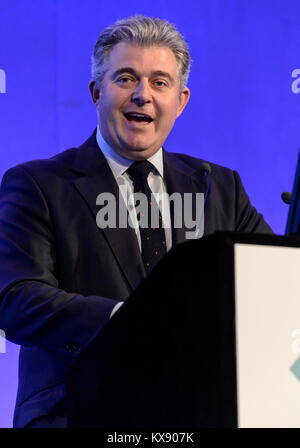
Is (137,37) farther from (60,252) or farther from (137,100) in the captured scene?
(60,252)

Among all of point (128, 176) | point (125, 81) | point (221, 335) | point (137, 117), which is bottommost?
point (221, 335)

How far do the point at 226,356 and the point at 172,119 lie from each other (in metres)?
1.27

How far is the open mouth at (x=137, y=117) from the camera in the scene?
1.83 m

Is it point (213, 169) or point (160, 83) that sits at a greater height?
point (160, 83)

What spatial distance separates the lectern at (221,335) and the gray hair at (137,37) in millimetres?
1156

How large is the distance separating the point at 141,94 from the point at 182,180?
272mm

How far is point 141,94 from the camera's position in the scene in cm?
181

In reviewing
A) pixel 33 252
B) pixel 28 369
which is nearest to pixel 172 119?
pixel 33 252

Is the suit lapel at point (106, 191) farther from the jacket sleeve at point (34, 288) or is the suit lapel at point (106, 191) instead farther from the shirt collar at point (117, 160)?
the jacket sleeve at point (34, 288)

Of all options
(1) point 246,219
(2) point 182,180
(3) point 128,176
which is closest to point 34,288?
(3) point 128,176

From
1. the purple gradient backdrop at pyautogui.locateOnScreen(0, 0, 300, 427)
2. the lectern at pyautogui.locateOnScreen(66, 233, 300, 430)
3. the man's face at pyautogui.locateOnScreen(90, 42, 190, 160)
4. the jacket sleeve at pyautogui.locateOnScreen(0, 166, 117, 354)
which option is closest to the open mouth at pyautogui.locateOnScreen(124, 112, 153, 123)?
the man's face at pyautogui.locateOnScreen(90, 42, 190, 160)

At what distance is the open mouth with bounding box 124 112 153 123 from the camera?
6.00 feet

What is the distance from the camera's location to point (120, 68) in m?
Result: 1.83

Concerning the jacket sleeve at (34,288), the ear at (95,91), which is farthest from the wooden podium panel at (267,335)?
the ear at (95,91)
